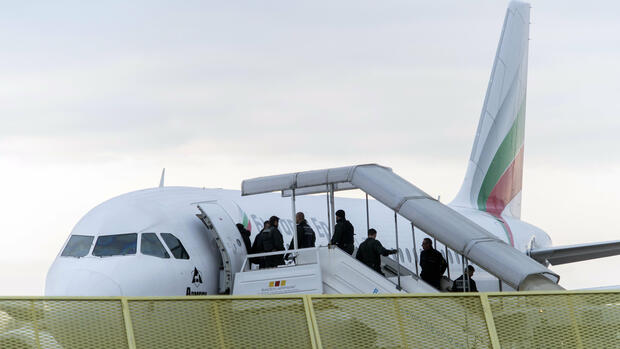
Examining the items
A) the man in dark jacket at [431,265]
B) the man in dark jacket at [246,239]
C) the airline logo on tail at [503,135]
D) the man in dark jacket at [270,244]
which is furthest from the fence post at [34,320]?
the airline logo on tail at [503,135]

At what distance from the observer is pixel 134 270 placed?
13266 mm

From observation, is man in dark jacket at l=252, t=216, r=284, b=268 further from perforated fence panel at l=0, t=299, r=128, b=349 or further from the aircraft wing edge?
the aircraft wing edge

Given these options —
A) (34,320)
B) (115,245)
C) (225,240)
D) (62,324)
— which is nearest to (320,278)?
(225,240)

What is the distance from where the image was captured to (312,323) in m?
8.21

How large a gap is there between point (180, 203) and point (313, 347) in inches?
308

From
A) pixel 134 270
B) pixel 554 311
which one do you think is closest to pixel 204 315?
pixel 554 311

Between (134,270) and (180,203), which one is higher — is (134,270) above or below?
below

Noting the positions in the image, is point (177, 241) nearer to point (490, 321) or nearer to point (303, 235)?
point (303, 235)

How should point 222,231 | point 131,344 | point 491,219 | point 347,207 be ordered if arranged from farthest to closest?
point 491,219 < point 347,207 < point 222,231 < point 131,344

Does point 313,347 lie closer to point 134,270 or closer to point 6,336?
point 6,336

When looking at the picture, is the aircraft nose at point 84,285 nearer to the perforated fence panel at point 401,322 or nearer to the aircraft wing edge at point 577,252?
the perforated fence panel at point 401,322

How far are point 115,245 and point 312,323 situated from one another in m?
6.41

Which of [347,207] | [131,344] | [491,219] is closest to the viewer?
[131,344]

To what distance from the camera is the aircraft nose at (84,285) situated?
12.6m
